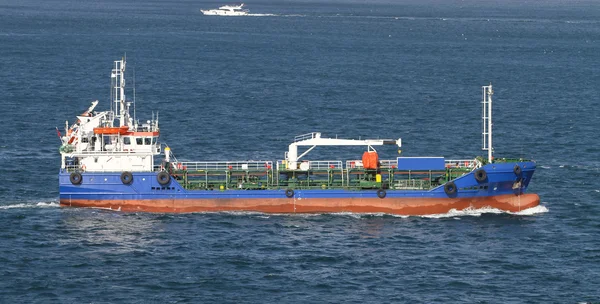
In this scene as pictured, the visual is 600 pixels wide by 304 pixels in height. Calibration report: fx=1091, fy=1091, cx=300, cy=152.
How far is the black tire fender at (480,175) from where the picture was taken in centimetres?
7169

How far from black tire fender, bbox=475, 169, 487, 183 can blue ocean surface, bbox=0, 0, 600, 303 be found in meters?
2.44

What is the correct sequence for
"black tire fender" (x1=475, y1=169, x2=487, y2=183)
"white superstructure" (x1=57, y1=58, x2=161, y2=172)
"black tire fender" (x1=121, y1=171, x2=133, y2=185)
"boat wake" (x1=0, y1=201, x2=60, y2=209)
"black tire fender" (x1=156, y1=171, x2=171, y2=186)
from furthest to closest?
1. "boat wake" (x1=0, y1=201, x2=60, y2=209)
2. "white superstructure" (x1=57, y1=58, x2=161, y2=172)
3. "black tire fender" (x1=121, y1=171, x2=133, y2=185)
4. "black tire fender" (x1=156, y1=171, x2=171, y2=186)
5. "black tire fender" (x1=475, y1=169, x2=487, y2=183)

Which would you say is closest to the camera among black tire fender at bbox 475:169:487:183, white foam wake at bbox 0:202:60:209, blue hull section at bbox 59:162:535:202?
black tire fender at bbox 475:169:487:183

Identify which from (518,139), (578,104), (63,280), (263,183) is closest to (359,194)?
(263,183)

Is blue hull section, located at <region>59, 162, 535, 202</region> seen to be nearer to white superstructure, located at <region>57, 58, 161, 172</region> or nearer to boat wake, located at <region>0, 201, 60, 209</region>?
white superstructure, located at <region>57, 58, 161, 172</region>

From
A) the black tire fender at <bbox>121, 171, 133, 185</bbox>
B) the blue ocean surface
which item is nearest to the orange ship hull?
the blue ocean surface

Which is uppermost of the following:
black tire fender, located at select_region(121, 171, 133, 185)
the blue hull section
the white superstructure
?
the white superstructure

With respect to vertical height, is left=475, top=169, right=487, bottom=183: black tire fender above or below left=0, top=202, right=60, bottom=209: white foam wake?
above

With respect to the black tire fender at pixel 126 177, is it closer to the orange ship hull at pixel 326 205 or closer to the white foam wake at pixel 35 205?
the orange ship hull at pixel 326 205

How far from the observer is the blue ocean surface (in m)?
58.7

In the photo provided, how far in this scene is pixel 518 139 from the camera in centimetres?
10075

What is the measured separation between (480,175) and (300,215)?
39.9 feet

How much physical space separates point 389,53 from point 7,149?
101159 mm

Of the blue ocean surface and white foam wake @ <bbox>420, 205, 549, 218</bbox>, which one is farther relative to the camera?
white foam wake @ <bbox>420, 205, 549, 218</bbox>
